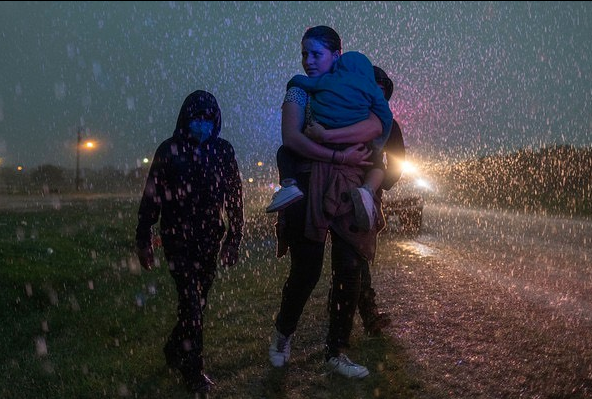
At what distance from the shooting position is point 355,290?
3045 millimetres

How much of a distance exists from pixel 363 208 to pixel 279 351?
47.5 inches

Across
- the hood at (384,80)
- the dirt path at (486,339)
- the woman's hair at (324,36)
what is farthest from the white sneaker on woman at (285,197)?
the dirt path at (486,339)

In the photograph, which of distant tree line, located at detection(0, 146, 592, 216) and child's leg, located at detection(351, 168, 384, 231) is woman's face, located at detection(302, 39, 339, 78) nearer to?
child's leg, located at detection(351, 168, 384, 231)

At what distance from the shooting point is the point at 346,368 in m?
3.11

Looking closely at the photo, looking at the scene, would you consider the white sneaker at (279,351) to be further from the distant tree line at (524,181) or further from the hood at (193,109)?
the distant tree line at (524,181)

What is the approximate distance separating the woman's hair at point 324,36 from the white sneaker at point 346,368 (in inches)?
73.1

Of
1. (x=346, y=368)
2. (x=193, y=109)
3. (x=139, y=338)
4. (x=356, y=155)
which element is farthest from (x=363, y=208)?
(x=139, y=338)

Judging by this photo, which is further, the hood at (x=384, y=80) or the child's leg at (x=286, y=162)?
the hood at (x=384, y=80)

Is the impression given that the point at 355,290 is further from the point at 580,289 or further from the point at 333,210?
the point at 580,289

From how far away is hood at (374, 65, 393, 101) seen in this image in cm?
342

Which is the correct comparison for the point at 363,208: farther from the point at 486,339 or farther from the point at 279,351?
the point at 486,339

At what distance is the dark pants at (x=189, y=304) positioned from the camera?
120 inches

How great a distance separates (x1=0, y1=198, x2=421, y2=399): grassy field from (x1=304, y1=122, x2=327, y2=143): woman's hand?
146cm

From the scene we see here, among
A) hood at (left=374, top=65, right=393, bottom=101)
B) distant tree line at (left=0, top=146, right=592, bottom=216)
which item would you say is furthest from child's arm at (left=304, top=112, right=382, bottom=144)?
distant tree line at (left=0, top=146, right=592, bottom=216)
